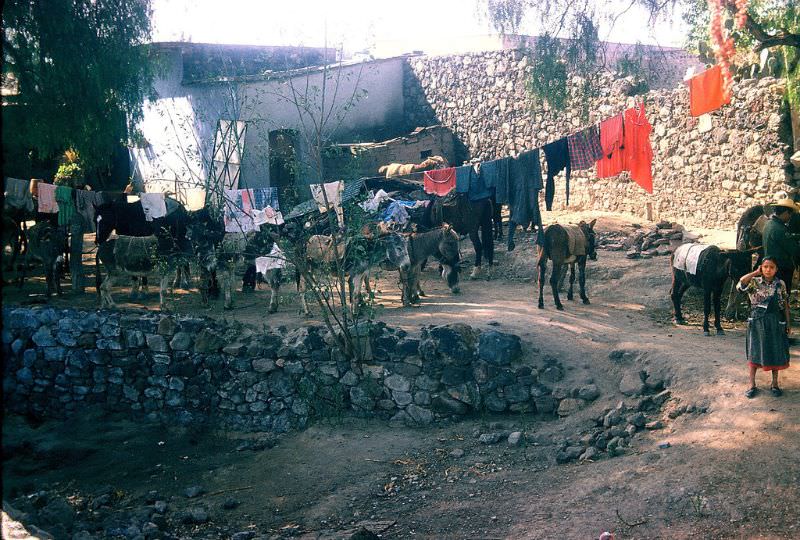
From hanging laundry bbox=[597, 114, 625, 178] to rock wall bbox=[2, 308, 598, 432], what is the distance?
406 centimetres

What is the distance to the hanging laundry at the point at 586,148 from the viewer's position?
12906 mm

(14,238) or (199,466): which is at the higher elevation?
(14,238)

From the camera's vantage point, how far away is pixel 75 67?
13.8 m

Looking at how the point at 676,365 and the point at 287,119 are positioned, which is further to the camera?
the point at 287,119

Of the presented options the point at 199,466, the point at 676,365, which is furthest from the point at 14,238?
the point at 676,365

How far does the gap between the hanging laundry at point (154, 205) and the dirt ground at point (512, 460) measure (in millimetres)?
1948

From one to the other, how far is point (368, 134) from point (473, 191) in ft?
32.4

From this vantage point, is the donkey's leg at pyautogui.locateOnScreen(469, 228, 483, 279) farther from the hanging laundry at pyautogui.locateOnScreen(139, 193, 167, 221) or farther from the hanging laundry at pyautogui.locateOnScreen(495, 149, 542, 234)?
the hanging laundry at pyautogui.locateOnScreen(139, 193, 167, 221)

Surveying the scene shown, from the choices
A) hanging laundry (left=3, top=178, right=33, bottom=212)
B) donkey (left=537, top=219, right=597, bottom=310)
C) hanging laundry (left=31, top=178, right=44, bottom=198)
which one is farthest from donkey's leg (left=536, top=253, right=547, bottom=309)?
hanging laundry (left=3, top=178, right=33, bottom=212)

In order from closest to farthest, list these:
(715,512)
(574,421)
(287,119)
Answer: (715,512)
(574,421)
(287,119)

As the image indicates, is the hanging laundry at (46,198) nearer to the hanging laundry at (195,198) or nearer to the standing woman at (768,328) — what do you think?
the hanging laundry at (195,198)

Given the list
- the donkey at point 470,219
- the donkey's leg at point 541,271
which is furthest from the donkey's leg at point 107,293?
the donkey's leg at point 541,271

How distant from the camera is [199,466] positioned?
1029 centimetres

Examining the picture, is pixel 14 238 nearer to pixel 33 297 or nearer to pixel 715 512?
pixel 33 297
